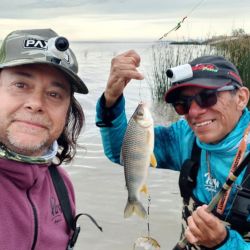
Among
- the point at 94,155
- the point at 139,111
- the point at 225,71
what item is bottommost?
the point at 94,155

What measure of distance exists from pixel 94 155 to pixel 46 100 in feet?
23.5

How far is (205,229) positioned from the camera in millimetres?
3262

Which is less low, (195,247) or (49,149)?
(49,149)

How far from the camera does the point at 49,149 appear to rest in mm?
3055

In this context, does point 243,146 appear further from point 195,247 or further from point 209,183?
point 195,247

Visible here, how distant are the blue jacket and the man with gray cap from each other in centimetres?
112

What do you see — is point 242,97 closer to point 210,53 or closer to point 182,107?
point 182,107

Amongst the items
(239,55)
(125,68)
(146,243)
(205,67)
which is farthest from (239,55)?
(125,68)

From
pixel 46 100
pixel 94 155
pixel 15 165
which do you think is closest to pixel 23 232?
pixel 15 165

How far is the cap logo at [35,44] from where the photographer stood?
2.81 meters

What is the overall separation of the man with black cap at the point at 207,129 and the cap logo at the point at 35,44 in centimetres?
71

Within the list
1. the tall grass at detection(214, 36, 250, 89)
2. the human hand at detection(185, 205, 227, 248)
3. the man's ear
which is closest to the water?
the man's ear

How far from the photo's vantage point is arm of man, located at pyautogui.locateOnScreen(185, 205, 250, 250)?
10.6 feet

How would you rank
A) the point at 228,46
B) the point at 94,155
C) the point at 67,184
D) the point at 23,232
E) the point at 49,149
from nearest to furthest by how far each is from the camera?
the point at 23,232 < the point at 49,149 < the point at 67,184 < the point at 94,155 < the point at 228,46
